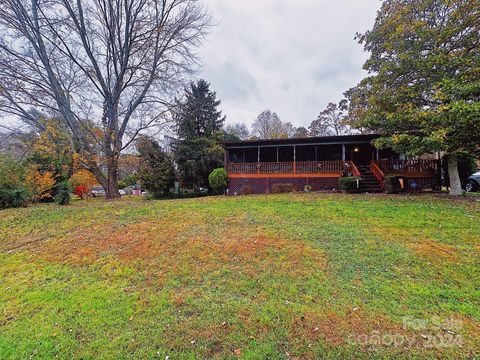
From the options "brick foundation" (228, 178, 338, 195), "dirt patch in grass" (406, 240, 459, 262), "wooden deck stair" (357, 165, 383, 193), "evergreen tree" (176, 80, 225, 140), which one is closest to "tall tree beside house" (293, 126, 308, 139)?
"evergreen tree" (176, 80, 225, 140)

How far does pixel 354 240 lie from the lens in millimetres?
5168

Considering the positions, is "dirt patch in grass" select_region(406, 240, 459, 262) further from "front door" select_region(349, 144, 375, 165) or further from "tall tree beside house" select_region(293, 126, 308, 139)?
"tall tree beside house" select_region(293, 126, 308, 139)

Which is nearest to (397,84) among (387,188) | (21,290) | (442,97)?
(442,97)

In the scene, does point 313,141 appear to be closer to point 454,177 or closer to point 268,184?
point 268,184

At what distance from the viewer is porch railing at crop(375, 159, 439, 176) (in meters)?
12.8

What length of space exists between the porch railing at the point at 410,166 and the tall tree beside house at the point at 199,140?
516 inches

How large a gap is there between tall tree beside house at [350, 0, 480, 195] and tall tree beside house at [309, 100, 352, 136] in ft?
85.8

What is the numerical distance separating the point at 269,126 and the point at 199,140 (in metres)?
25.1

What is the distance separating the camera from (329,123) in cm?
3788

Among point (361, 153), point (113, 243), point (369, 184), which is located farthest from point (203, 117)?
point (113, 243)

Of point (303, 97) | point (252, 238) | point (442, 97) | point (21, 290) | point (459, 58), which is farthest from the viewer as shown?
point (303, 97)

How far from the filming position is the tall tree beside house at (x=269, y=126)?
4222 centimetres

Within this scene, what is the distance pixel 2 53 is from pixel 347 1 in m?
18.8

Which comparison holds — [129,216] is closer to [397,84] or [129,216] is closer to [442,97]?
[442,97]
